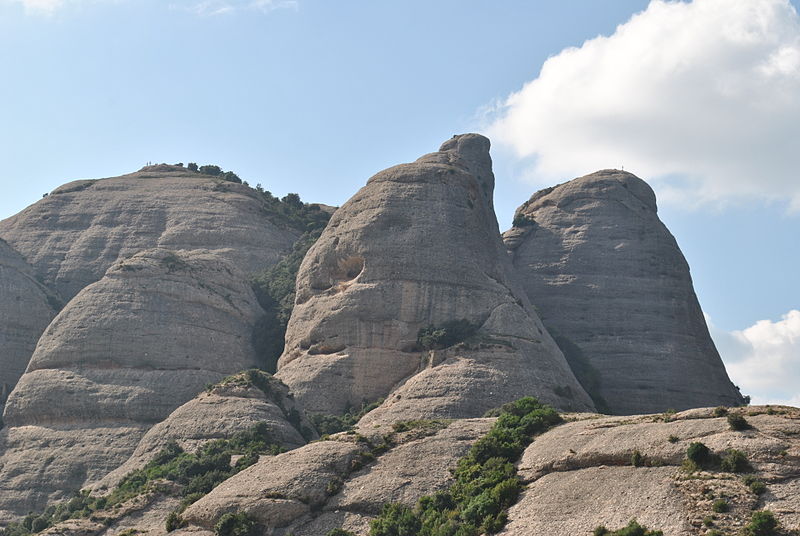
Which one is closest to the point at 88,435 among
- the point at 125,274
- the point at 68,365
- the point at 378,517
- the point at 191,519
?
the point at 68,365

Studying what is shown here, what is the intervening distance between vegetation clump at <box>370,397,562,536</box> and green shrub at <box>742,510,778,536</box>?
10.1 meters

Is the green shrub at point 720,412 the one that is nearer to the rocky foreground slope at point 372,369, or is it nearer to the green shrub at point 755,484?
the rocky foreground slope at point 372,369

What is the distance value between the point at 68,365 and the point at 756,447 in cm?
4590

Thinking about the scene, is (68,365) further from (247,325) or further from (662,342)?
(662,342)

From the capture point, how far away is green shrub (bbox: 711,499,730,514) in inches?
1773

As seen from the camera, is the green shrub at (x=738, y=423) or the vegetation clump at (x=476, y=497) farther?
the vegetation clump at (x=476, y=497)

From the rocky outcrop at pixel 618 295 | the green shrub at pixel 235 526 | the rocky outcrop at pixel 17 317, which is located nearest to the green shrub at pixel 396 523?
the green shrub at pixel 235 526

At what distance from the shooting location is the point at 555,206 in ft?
337

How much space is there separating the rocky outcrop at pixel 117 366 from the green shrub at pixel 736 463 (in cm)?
3746

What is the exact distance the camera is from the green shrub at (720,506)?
45031 millimetres

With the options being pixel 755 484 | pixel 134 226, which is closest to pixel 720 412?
pixel 755 484

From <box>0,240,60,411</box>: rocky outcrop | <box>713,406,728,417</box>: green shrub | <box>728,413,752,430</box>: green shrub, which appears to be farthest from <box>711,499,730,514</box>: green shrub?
<box>0,240,60,411</box>: rocky outcrop

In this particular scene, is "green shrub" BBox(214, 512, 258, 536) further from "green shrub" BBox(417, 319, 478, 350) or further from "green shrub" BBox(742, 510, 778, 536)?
"green shrub" BBox(417, 319, 478, 350)

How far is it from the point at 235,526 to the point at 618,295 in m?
46.2
